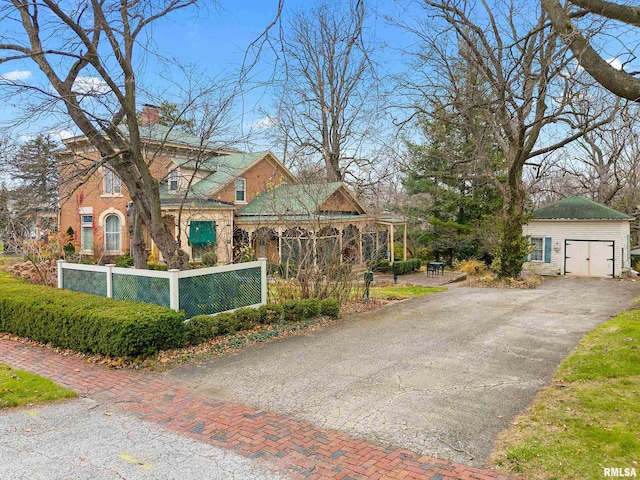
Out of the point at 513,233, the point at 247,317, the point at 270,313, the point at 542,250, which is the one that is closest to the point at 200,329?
the point at 247,317

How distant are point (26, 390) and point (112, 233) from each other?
20658 millimetres

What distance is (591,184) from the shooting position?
113 feet

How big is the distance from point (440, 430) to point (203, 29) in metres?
6.65

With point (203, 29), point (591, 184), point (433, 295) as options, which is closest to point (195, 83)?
point (203, 29)

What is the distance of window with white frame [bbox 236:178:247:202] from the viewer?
83.7ft

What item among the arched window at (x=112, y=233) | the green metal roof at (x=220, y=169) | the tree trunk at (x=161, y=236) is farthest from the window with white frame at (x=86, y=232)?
the tree trunk at (x=161, y=236)

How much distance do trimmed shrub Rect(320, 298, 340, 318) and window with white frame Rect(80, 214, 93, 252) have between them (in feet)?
66.1

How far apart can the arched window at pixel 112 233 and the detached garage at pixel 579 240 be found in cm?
2266

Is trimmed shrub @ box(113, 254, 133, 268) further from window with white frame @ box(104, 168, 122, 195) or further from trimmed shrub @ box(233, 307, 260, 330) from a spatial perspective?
trimmed shrub @ box(233, 307, 260, 330)

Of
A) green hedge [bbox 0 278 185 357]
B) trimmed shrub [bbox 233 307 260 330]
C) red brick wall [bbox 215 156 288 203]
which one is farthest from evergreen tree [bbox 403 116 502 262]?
green hedge [bbox 0 278 185 357]

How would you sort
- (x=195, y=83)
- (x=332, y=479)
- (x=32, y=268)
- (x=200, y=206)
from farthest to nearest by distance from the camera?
(x=200, y=206) → (x=32, y=268) → (x=195, y=83) → (x=332, y=479)

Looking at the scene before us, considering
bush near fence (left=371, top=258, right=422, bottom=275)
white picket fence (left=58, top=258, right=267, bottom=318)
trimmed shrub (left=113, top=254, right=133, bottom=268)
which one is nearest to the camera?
white picket fence (left=58, top=258, right=267, bottom=318)

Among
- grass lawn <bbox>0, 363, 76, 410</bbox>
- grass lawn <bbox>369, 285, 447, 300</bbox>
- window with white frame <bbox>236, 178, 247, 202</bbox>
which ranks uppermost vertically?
window with white frame <bbox>236, 178, 247, 202</bbox>

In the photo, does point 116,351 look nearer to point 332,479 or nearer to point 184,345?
point 184,345
